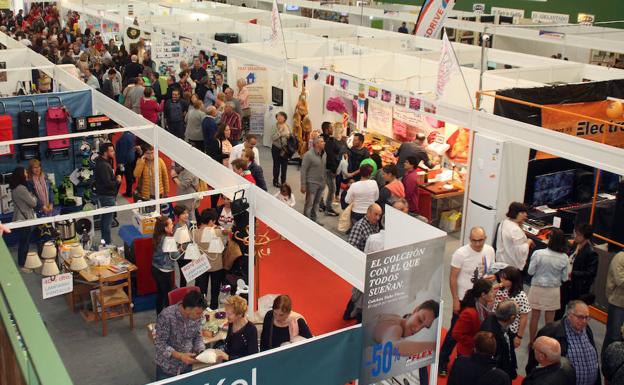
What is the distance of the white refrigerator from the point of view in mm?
8289

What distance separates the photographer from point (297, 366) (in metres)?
3.82

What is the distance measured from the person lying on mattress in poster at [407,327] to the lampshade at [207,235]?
276 centimetres

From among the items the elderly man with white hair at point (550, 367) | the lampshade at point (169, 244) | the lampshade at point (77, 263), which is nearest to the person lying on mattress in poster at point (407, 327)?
the elderly man with white hair at point (550, 367)

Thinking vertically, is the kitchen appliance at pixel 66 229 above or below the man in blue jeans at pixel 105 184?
below

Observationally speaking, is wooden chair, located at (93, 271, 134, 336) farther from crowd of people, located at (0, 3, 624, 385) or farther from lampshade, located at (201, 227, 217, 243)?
lampshade, located at (201, 227, 217, 243)

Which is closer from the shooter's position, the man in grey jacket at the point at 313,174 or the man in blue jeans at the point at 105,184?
the man in blue jeans at the point at 105,184

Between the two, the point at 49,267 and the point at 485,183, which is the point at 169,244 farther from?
the point at 485,183

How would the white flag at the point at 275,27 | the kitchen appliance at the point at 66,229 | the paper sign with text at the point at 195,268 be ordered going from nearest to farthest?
Result: the paper sign with text at the point at 195,268
the kitchen appliance at the point at 66,229
the white flag at the point at 275,27

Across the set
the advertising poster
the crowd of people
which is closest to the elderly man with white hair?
the crowd of people

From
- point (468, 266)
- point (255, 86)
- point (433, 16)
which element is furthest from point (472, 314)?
point (433, 16)

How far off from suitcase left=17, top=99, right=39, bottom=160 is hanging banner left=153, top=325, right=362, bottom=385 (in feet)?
22.2

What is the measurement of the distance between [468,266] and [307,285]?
247cm

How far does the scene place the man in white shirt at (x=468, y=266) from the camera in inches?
246

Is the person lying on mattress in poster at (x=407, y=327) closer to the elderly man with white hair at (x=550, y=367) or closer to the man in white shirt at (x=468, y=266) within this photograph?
the elderly man with white hair at (x=550, y=367)
